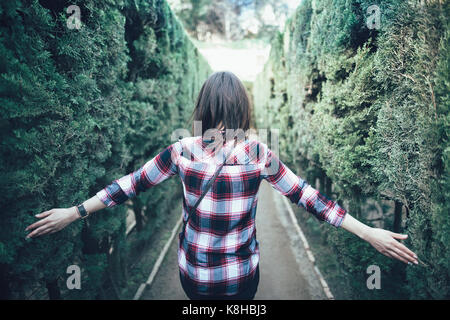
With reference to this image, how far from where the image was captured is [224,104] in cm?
158

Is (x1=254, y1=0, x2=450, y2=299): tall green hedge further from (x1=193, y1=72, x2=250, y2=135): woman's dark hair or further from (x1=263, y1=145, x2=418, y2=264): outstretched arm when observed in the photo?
(x1=193, y1=72, x2=250, y2=135): woman's dark hair

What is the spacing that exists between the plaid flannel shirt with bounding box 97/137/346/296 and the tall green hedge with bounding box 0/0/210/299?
71 cm

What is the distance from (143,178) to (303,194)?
3.58ft

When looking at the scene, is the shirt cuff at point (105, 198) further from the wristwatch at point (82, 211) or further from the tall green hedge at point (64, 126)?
the tall green hedge at point (64, 126)

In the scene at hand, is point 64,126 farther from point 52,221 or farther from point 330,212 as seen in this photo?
point 330,212

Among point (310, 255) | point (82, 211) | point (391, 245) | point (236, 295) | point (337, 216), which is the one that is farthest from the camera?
point (310, 255)

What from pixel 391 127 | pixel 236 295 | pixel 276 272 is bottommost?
pixel 276 272

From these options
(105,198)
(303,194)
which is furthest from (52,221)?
(303,194)

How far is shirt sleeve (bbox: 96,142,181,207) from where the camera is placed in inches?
65.1

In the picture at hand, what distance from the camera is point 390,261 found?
2555mm

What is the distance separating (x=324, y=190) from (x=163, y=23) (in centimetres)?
439

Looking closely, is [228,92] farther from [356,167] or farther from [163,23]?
[163,23]

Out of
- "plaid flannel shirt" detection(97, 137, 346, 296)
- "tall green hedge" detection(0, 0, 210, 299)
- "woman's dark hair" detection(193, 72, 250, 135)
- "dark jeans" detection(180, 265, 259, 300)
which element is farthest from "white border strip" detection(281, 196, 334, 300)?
"woman's dark hair" detection(193, 72, 250, 135)

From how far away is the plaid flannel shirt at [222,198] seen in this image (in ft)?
5.11
